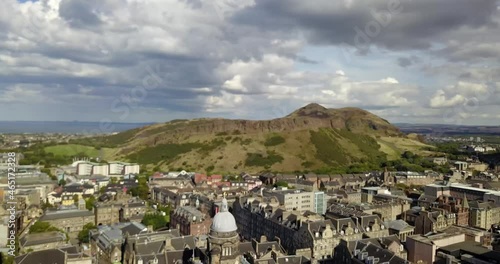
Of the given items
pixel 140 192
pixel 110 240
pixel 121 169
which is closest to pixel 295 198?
pixel 110 240

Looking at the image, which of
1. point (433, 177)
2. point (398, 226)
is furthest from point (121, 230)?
point (433, 177)

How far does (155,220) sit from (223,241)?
46.1m

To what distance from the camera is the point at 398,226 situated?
237 ft

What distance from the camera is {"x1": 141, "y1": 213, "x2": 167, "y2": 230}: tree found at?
83938 mm

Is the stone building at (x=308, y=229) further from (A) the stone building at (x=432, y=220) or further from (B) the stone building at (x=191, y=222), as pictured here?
(A) the stone building at (x=432, y=220)

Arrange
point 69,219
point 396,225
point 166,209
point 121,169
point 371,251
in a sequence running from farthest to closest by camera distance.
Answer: point 121,169 → point 166,209 → point 69,219 → point 396,225 → point 371,251

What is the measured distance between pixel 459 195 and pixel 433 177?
42547 millimetres

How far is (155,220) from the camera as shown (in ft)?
280

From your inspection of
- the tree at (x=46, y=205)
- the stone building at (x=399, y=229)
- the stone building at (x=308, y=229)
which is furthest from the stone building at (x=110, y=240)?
the stone building at (x=399, y=229)

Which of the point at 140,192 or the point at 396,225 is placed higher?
the point at 396,225

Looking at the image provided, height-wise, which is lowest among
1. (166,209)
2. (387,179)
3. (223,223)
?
(166,209)

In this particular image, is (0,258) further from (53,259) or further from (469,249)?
(469,249)

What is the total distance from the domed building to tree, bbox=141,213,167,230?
43554 mm

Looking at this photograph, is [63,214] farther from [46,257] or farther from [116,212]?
[46,257]
